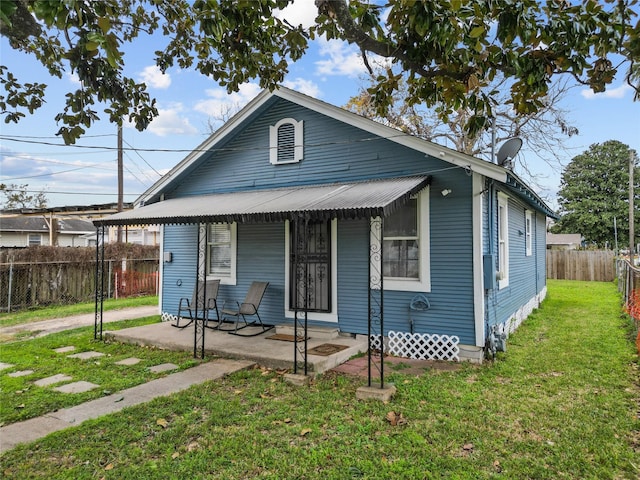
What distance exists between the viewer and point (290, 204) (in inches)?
254

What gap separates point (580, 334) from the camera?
8.72 m

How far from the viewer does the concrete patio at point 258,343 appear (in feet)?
20.6

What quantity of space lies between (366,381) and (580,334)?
5806 millimetres

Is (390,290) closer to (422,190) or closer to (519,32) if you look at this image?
(422,190)

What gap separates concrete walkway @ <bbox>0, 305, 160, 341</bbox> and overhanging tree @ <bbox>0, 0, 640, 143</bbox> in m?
6.55

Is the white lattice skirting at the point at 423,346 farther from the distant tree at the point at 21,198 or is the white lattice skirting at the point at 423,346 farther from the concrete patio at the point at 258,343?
the distant tree at the point at 21,198

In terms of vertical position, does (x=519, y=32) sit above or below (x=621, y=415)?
above

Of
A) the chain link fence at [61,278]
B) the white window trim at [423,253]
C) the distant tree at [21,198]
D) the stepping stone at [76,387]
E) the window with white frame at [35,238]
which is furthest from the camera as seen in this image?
the distant tree at [21,198]

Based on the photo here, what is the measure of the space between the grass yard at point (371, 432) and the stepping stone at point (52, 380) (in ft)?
6.12

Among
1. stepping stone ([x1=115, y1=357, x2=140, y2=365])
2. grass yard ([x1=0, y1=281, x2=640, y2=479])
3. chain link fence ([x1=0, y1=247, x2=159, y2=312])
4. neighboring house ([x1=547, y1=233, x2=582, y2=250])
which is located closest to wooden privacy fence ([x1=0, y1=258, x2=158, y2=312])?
chain link fence ([x1=0, y1=247, x2=159, y2=312])

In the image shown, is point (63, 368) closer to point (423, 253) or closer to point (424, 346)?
point (424, 346)

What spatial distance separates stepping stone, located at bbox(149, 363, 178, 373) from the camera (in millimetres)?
6184

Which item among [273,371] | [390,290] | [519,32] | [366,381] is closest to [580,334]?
[390,290]

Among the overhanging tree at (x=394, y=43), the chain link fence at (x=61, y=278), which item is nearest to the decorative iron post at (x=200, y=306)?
the overhanging tree at (x=394, y=43)
